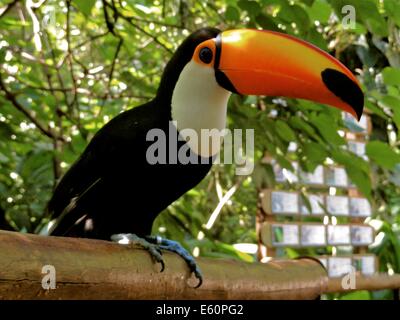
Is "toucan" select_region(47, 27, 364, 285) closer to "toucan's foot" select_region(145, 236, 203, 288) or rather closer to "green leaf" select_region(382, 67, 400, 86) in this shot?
"toucan's foot" select_region(145, 236, 203, 288)

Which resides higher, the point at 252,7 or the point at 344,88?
the point at 252,7

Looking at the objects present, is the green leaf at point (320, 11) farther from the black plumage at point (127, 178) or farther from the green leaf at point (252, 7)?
the black plumage at point (127, 178)

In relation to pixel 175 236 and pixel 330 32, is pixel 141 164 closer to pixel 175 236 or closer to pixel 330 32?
pixel 175 236

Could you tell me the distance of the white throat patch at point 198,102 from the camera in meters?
1.46

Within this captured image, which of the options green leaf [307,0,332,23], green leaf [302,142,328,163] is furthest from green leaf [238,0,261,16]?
green leaf [302,142,328,163]

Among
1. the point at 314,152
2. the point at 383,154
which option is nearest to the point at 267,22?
the point at 314,152

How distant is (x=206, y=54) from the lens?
1516 millimetres

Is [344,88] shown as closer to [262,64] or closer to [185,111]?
[262,64]

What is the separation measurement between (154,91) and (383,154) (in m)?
0.84

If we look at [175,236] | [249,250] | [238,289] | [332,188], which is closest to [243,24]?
[175,236]

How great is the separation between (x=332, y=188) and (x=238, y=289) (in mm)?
2041

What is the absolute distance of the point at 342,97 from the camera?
1441 mm

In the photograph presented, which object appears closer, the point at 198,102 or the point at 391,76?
the point at 198,102

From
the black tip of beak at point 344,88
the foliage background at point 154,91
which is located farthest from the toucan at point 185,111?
the foliage background at point 154,91
